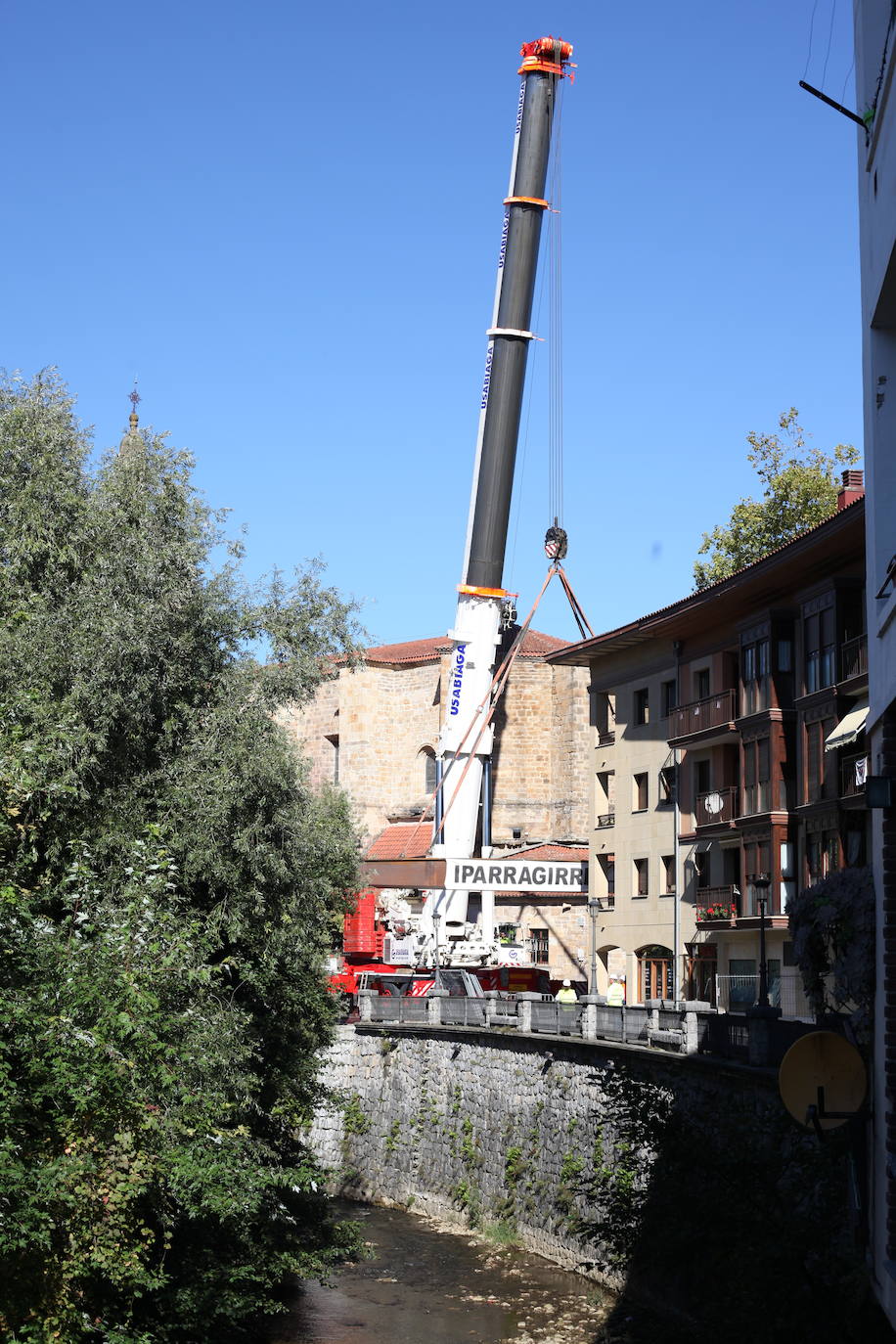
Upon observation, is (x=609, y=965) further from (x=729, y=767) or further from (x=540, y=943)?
(x=540, y=943)

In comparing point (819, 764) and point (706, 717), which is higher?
point (706, 717)

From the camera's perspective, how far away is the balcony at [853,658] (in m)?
31.6

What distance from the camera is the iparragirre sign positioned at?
129ft

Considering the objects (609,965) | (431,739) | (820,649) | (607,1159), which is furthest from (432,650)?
(607,1159)

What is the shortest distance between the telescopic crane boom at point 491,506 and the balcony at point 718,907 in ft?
17.1

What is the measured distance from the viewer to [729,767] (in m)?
39.6

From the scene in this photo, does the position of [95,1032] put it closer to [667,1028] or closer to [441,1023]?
[667,1028]

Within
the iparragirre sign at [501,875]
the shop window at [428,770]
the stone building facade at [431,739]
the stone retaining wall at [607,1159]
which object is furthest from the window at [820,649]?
the shop window at [428,770]

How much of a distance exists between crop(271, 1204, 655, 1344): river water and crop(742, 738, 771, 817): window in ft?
39.0

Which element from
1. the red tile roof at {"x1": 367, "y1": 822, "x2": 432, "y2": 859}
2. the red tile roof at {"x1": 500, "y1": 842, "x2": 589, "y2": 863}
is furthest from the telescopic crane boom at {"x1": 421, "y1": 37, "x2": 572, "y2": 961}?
the red tile roof at {"x1": 367, "y1": 822, "x2": 432, "y2": 859}

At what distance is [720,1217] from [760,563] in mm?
23840

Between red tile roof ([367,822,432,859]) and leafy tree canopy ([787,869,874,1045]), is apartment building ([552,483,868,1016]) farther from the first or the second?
red tile roof ([367,822,432,859])

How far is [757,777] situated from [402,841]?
89.4 ft

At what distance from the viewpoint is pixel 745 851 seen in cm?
3712
